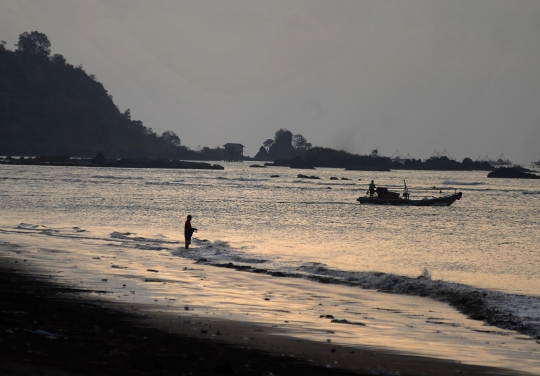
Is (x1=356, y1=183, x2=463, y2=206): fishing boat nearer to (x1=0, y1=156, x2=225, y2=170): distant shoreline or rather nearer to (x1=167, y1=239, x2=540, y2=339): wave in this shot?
(x1=167, y1=239, x2=540, y2=339): wave

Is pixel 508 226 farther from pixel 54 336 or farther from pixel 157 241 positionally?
pixel 54 336

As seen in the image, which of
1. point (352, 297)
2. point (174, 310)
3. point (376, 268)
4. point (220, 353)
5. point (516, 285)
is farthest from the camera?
point (376, 268)

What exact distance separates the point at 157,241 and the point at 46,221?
10.6 m

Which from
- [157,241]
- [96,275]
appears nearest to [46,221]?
[157,241]

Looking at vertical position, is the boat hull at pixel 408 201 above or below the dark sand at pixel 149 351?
below

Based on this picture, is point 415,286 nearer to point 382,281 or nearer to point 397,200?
point 382,281

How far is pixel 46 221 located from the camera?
38531 mm

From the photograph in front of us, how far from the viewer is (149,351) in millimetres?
10016

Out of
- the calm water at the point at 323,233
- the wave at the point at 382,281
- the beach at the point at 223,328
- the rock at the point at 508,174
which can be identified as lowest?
the calm water at the point at 323,233

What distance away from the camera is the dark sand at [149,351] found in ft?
29.2

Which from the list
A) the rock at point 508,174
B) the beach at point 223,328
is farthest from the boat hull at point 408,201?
the rock at point 508,174

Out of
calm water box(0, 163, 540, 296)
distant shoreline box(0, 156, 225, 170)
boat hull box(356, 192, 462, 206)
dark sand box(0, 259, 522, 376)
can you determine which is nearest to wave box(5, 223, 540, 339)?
calm water box(0, 163, 540, 296)

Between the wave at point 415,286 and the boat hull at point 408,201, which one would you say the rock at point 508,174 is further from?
the wave at point 415,286

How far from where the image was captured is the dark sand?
8.91 m
